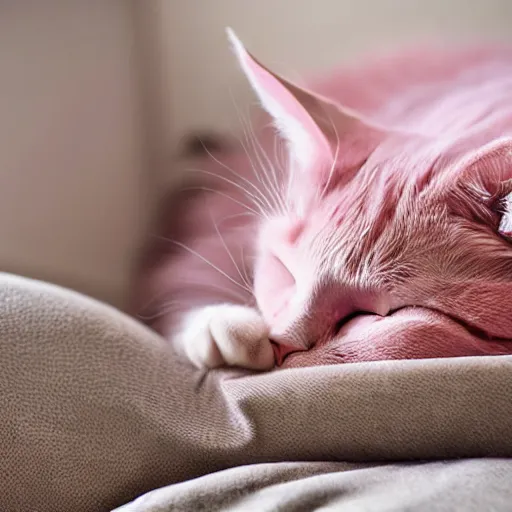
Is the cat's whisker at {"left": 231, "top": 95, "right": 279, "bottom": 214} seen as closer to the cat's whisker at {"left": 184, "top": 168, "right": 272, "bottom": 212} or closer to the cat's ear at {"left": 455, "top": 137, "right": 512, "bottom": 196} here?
the cat's whisker at {"left": 184, "top": 168, "right": 272, "bottom": 212}

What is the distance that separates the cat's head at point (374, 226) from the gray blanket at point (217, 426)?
84 mm

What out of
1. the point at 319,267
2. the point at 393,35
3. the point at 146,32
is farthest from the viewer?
the point at 146,32

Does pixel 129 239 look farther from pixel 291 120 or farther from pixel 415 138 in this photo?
pixel 415 138

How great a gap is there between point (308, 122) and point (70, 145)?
46 cm

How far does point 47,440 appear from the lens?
0.64 m

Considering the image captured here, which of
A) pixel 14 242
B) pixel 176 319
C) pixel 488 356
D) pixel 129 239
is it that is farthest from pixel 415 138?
pixel 14 242

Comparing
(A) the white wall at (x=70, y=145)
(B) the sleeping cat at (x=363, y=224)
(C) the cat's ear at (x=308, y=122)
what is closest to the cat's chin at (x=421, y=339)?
(B) the sleeping cat at (x=363, y=224)

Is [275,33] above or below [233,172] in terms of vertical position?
above

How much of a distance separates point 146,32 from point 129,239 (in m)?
0.32

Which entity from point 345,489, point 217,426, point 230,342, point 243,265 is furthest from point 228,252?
point 345,489

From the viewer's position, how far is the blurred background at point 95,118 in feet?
3.31

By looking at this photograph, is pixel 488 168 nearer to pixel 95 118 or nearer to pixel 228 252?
pixel 228 252

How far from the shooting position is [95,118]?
1.08 m

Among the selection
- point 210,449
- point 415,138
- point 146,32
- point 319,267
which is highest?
point 146,32
